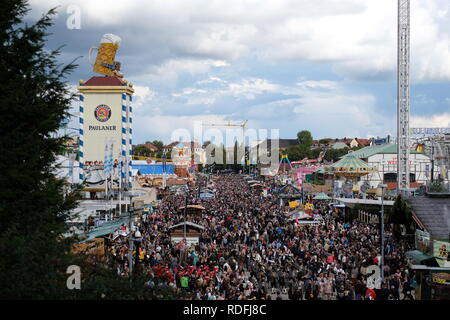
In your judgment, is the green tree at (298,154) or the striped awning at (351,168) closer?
the striped awning at (351,168)

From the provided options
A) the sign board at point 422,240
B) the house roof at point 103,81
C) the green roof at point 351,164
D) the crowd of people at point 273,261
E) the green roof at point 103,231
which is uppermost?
the house roof at point 103,81

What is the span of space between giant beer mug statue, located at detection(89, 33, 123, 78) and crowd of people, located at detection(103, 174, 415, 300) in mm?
19821

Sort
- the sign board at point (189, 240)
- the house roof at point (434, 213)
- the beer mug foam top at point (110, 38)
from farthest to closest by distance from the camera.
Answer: the beer mug foam top at point (110, 38) → the sign board at point (189, 240) → the house roof at point (434, 213)

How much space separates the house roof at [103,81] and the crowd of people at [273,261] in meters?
18.4

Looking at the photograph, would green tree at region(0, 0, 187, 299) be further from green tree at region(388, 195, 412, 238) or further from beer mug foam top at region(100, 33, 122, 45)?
beer mug foam top at region(100, 33, 122, 45)

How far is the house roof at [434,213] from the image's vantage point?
23384 mm

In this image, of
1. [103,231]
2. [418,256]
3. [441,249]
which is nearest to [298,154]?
[418,256]

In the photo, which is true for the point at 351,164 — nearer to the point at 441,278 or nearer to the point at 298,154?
the point at 441,278

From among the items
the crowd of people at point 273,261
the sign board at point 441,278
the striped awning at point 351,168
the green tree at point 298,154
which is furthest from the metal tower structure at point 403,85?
the green tree at point 298,154

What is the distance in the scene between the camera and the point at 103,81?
170 feet

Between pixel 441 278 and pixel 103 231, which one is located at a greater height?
pixel 103 231

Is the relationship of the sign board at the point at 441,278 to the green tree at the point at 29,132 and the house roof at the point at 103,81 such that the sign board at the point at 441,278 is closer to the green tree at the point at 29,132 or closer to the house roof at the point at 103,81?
the green tree at the point at 29,132

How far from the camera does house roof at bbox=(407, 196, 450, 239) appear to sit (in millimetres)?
23384
